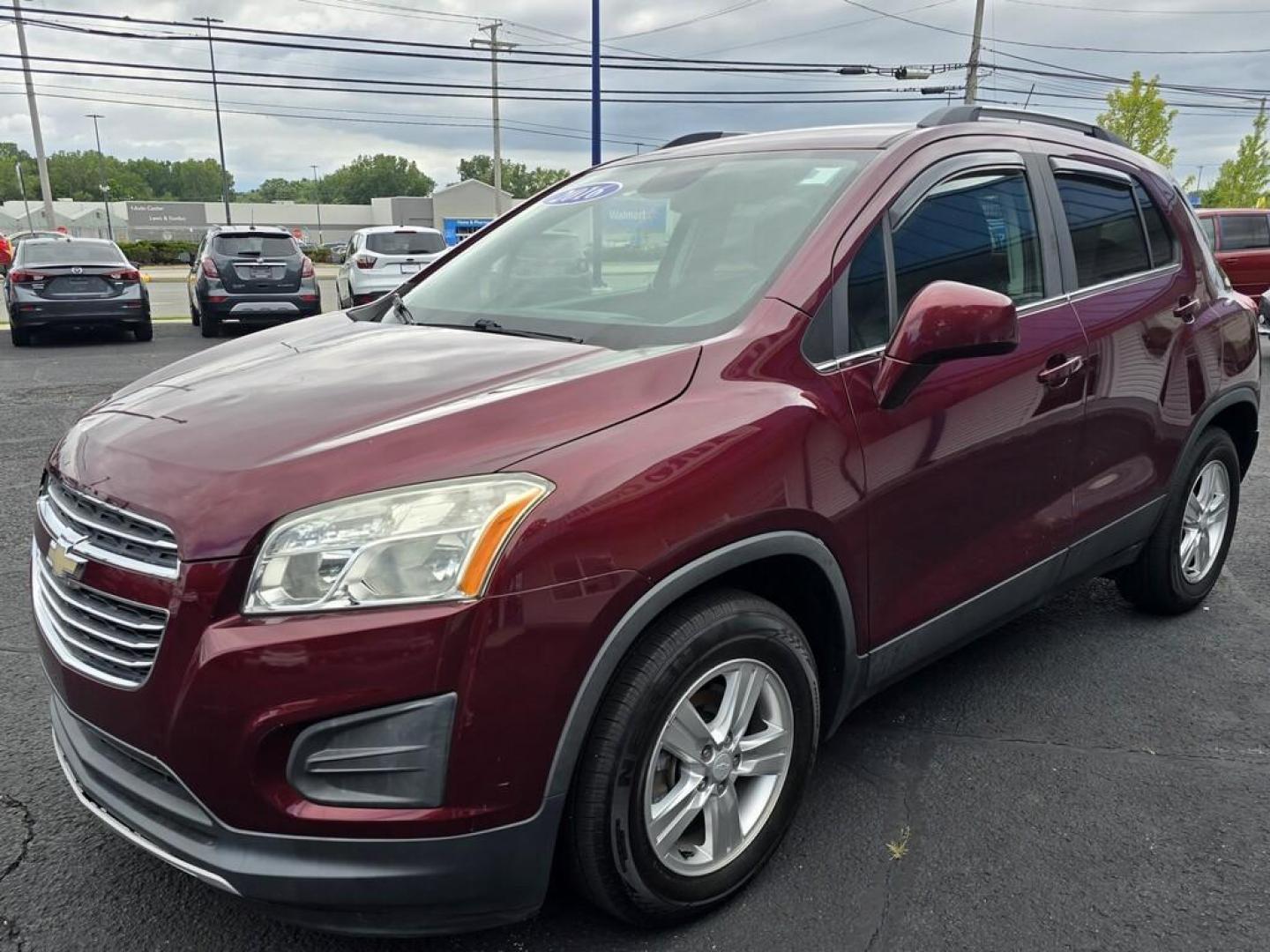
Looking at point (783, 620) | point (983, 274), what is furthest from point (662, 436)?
point (983, 274)

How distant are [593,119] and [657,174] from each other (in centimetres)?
1592

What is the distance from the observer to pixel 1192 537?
4043 mm

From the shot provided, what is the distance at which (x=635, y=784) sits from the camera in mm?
2027

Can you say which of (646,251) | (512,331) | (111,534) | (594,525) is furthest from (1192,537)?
(111,534)

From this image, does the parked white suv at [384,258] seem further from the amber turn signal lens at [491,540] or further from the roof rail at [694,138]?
the amber turn signal lens at [491,540]

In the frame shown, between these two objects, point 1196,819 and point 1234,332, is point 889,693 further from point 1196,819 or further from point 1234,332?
point 1234,332

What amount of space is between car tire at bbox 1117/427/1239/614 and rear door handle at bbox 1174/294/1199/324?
1.61 feet

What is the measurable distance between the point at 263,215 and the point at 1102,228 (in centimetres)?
11209

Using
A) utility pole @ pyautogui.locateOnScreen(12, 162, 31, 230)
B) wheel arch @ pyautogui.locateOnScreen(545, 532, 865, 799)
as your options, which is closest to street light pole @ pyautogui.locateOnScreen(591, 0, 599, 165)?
wheel arch @ pyautogui.locateOnScreen(545, 532, 865, 799)

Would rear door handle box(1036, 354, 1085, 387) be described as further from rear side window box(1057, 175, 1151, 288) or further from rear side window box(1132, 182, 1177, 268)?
rear side window box(1132, 182, 1177, 268)

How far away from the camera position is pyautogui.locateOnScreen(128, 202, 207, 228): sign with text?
3883 inches

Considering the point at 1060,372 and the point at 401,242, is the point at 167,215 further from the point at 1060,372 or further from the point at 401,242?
the point at 1060,372

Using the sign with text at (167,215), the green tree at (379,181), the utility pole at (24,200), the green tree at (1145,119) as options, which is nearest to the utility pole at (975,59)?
the green tree at (1145,119)

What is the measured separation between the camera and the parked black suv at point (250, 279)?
1451 cm
